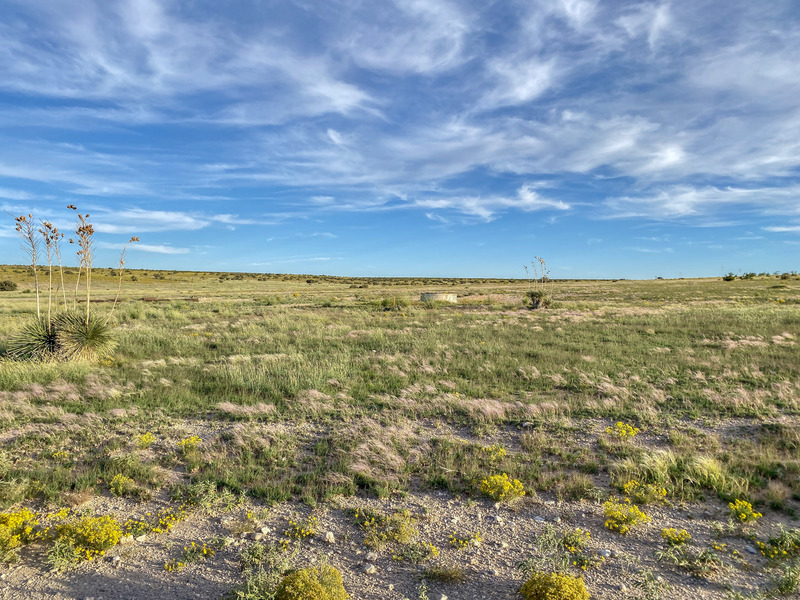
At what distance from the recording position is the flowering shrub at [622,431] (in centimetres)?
770

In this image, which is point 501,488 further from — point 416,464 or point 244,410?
point 244,410

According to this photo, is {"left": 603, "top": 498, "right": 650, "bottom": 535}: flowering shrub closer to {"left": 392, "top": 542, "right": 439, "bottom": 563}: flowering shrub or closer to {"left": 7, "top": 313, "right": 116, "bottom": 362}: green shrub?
{"left": 392, "top": 542, "right": 439, "bottom": 563}: flowering shrub

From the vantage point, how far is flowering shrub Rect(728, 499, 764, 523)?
5016mm

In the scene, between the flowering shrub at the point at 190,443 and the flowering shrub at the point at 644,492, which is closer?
the flowering shrub at the point at 644,492

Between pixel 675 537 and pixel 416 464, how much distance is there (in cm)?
338

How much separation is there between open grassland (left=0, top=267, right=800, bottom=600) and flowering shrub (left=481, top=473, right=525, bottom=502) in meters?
0.07

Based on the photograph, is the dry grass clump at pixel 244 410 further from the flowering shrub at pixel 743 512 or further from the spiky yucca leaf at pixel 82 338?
the flowering shrub at pixel 743 512

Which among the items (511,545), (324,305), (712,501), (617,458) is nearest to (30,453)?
(511,545)

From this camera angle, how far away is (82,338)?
13234mm

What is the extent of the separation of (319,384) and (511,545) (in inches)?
270

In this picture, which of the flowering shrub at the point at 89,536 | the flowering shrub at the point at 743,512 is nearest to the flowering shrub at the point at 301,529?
the flowering shrub at the point at 89,536

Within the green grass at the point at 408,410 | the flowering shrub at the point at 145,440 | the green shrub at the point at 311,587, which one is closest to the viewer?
the green shrub at the point at 311,587

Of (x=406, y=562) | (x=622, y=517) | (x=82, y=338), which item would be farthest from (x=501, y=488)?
(x=82, y=338)

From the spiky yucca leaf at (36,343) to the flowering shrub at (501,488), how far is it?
529 inches
